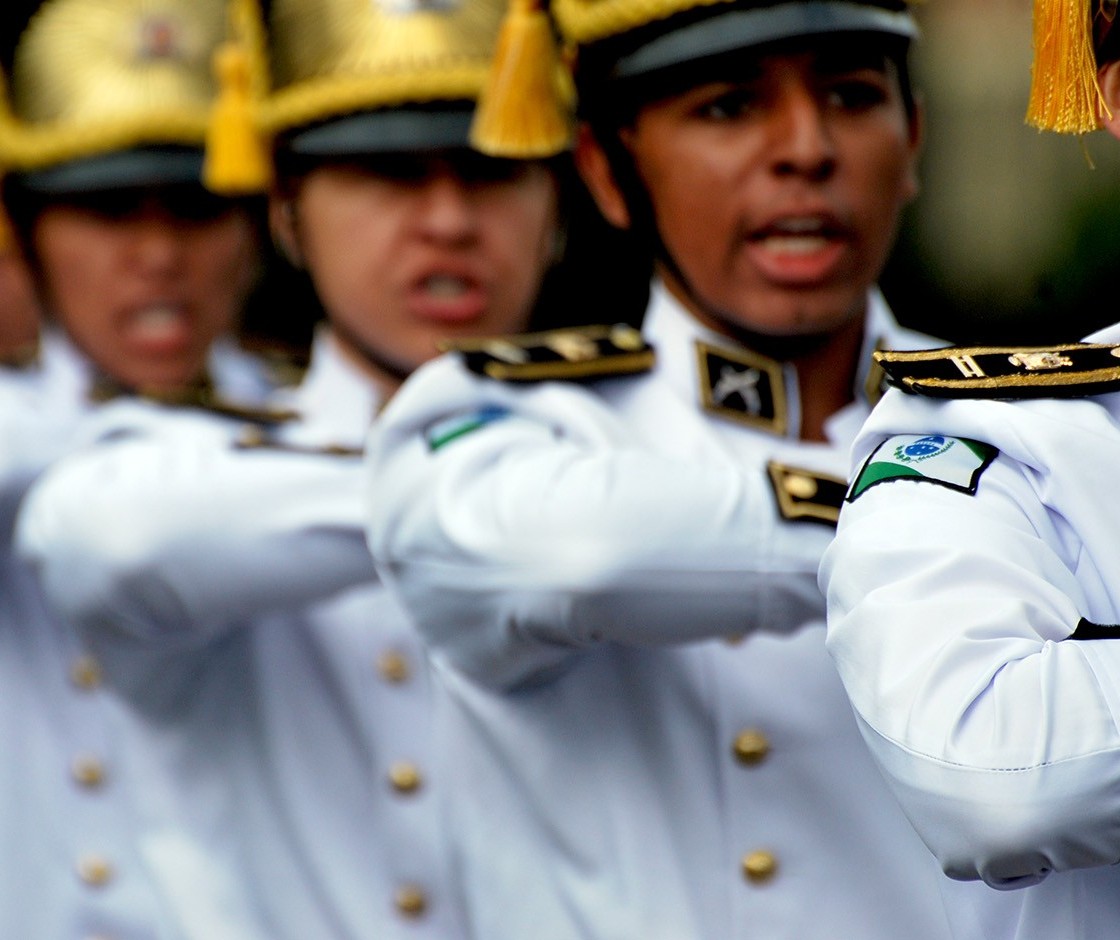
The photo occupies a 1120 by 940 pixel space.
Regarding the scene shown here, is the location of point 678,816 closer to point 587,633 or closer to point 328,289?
point 587,633

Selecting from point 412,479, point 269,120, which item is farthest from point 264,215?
point 412,479

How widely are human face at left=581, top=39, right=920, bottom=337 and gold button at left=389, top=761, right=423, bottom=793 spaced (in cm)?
101

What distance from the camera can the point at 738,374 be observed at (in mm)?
2709

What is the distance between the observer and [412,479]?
269 centimetres

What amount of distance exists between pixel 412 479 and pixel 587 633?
351mm

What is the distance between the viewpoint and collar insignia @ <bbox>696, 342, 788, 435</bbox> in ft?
8.84

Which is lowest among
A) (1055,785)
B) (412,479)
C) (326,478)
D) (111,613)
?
(111,613)

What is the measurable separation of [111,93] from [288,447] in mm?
1239

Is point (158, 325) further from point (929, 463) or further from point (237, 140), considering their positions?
point (929, 463)

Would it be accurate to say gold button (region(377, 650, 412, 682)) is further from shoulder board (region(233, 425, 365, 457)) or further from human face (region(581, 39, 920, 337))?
human face (region(581, 39, 920, 337))

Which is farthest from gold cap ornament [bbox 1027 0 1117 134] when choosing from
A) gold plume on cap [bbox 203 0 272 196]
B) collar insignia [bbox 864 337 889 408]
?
gold plume on cap [bbox 203 0 272 196]

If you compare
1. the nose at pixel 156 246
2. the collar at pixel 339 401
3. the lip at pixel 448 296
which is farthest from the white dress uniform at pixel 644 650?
the nose at pixel 156 246

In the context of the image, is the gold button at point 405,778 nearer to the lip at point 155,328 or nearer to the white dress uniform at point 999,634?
the lip at point 155,328

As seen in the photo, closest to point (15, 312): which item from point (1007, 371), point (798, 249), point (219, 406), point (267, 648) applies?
point (219, 406)
